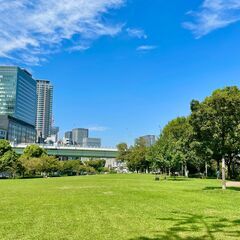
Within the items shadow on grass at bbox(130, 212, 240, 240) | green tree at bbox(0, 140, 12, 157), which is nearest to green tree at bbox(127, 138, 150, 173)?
green tree at bbox(0, 140, 12, 157)

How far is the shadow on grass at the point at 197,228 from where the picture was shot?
12445mm

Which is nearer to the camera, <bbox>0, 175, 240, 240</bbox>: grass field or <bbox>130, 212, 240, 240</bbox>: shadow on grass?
<bbox>130, 212, 240, 240</bbox>: shadow on grass

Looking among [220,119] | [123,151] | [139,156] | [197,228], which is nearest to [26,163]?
[139,156]

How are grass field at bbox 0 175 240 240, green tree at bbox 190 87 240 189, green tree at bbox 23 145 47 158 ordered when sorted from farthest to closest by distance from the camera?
green tree at bbox 23 145 47 158 < green tree at bbox 190 87 240 189 < grass field at bbox 0 175 240 240

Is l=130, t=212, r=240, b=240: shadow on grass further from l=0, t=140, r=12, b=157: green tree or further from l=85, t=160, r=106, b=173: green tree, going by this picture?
l=85, t=160, r=106, b=173: green tree

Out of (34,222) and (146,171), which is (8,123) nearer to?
(146,171)

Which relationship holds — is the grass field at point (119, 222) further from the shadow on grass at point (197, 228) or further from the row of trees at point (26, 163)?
the row of trees at point (26, 163)

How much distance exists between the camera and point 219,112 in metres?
36.2

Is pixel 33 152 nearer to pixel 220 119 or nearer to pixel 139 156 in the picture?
pixel 139 156

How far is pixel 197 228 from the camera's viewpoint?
13.9 meters

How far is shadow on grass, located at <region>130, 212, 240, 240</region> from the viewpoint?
40.8 feet

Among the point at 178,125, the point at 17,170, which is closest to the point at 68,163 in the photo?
the point at 17,170

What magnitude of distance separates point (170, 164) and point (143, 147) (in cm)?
6396

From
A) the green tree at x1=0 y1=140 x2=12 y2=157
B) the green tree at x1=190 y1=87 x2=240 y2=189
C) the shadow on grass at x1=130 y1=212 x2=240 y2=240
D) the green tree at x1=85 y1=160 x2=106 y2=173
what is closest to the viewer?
the shadow on grass at x1=130 y1=212 x2=240 y2=240
